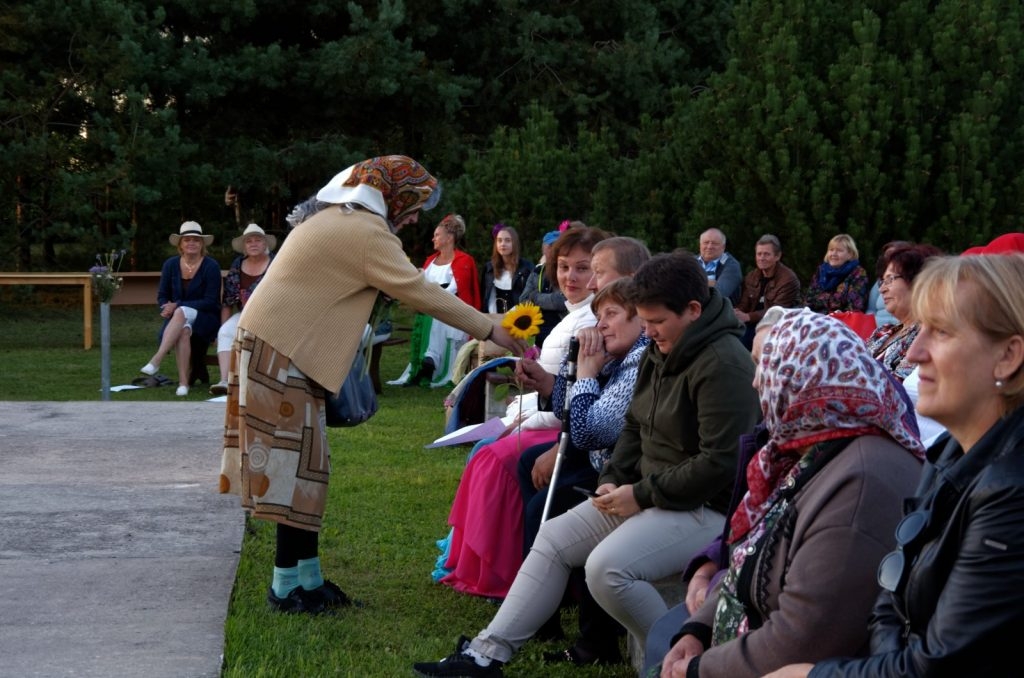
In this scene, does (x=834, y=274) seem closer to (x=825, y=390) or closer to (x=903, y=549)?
(x=825, y=390)

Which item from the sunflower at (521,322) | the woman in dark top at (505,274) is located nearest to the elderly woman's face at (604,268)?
the sunflower at (521,322)

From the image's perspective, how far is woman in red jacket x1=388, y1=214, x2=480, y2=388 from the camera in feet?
45.5

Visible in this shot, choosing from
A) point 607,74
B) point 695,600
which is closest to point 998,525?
point 695,600

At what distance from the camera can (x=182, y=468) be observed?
8.09 meters

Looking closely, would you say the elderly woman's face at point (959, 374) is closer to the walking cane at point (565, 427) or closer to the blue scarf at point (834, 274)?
the walking cane at point (565, 427)

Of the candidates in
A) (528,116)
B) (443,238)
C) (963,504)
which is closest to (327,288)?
(963,504)

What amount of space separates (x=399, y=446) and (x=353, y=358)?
15.0ft

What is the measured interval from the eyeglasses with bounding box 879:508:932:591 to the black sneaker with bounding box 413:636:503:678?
2166 mm

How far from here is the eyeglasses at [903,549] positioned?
241 cm

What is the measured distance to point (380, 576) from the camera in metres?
6.03

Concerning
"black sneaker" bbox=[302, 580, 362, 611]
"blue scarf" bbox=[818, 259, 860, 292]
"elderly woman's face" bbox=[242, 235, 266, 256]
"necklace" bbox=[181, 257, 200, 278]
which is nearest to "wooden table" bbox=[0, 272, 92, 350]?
"necklace" bbox=[181, 257, 200, 278]

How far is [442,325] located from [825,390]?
11.1 meters

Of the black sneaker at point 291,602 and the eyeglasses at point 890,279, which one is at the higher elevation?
the eyeglasses at point 890,279

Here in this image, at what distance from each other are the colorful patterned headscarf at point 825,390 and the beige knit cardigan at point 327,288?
236 centimetres
